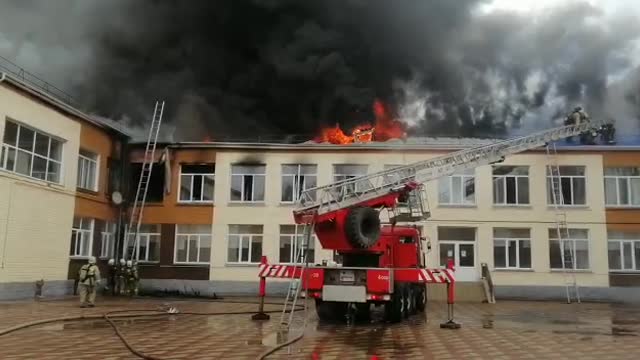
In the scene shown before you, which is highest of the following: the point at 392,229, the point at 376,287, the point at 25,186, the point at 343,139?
the point at 343,139

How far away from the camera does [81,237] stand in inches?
895

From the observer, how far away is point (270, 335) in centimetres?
1116

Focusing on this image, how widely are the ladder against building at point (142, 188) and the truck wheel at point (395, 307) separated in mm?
14063

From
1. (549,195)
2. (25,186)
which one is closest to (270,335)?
(25,186)

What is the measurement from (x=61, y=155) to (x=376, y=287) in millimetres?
14239

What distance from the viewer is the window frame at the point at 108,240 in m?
24.2

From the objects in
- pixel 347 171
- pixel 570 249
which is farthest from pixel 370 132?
pixel 570 249

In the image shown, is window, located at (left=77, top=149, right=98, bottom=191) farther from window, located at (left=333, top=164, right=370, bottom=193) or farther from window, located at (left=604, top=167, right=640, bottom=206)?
window, located at (left=604, top=167, right=640, bottom=206)

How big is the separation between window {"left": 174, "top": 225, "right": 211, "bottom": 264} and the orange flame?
6588 millimetres

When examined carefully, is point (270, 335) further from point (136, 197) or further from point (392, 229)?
point (136, 197)

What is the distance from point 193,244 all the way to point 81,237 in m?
4.70

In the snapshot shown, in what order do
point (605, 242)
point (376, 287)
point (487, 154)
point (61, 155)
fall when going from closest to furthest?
point (376, 287), point (487, 154), point (61, 155), point (605, 242)

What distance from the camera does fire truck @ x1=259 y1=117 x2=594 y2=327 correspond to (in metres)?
13.2

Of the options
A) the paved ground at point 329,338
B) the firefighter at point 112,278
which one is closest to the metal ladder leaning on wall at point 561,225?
the paved ground at point 329,338
